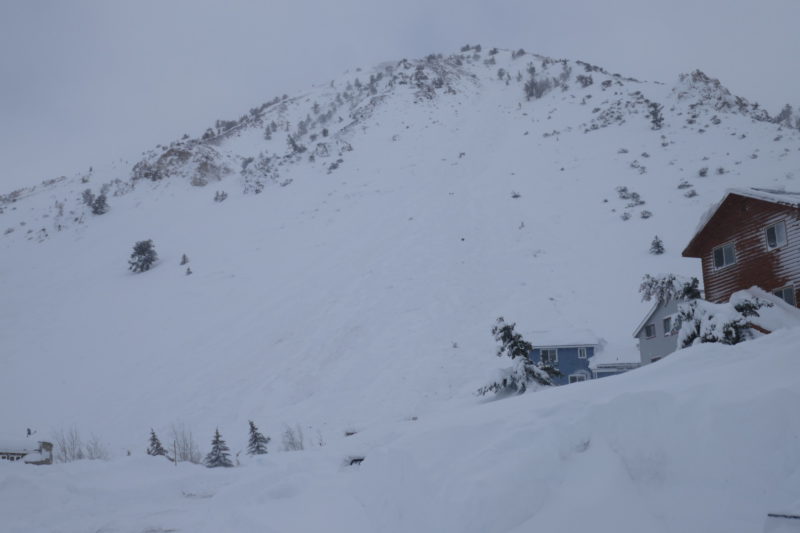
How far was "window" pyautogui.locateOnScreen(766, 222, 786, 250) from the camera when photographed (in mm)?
17484

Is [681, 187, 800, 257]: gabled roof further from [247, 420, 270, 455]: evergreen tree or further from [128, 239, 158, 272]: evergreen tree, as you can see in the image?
[128, 239, 158, 272]: evergreen tree

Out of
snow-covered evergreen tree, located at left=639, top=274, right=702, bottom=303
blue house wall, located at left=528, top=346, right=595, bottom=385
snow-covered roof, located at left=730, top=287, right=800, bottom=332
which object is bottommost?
blue house wall, located at left=528, top=346, right=595, bottom=385

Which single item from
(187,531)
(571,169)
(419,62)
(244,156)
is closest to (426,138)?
(571,169)

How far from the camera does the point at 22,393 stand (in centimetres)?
2661

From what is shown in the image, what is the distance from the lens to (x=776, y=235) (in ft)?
58.4

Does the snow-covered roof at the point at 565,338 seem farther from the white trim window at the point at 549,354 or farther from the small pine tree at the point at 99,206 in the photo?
the small pine tree at the point at 99,206

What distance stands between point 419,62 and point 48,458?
89726mm

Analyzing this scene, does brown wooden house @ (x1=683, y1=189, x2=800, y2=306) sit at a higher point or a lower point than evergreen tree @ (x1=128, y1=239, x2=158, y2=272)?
lower

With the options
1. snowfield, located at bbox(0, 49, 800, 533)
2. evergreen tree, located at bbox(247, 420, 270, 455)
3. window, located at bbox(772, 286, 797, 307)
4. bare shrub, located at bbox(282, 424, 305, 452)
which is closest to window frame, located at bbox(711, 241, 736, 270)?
window, located at bbox(772, 286, 797, 307)

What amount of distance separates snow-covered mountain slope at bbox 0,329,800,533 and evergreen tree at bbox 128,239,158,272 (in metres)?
33.9

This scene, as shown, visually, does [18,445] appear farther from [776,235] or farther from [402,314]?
[776,235]

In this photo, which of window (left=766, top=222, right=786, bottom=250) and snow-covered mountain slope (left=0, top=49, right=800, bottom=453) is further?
snow-covered mountain slope (left=0, top=49, right=800, bottom=453)

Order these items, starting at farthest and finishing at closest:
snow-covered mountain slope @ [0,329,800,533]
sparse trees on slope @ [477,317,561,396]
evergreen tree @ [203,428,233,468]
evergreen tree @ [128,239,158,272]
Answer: evergreen tree @ [128,239,158,272] → evergreen tree @ [203,428,233,468] → sparse trees on slope @ [477,317,561,396] → snow-covered mountain slope @ [0,329,800,533]

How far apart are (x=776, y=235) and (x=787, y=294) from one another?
2.24 metres
